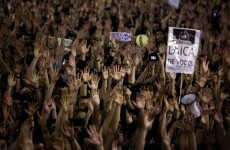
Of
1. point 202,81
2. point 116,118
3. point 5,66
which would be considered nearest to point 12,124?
point 116,118

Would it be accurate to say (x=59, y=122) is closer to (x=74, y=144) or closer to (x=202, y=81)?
(x=74, y=144)

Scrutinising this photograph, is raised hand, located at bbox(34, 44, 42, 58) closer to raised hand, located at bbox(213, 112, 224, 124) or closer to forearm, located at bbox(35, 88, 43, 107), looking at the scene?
forearm, located at bbox(35, 88, 43, 107)

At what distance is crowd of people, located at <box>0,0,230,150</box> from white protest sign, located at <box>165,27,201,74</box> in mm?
150

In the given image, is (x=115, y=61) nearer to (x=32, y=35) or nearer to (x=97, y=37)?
(x=97, y=37)

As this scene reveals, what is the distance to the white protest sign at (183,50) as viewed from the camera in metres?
4.88

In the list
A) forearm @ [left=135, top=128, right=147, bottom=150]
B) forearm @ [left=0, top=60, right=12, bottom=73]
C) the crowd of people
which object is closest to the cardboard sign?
the crowd of people

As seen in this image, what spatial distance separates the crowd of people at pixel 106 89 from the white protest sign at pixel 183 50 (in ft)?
0.49

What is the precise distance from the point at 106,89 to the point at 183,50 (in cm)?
128

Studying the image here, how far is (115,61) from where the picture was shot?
6.10 metres

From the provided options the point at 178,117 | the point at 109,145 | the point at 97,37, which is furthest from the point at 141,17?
the point at 109,145

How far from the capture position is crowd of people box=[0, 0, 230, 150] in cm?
347

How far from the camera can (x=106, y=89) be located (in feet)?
16.0

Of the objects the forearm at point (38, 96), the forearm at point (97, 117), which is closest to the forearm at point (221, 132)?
the forearm at point (97, 117)

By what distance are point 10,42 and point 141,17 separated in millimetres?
4129
